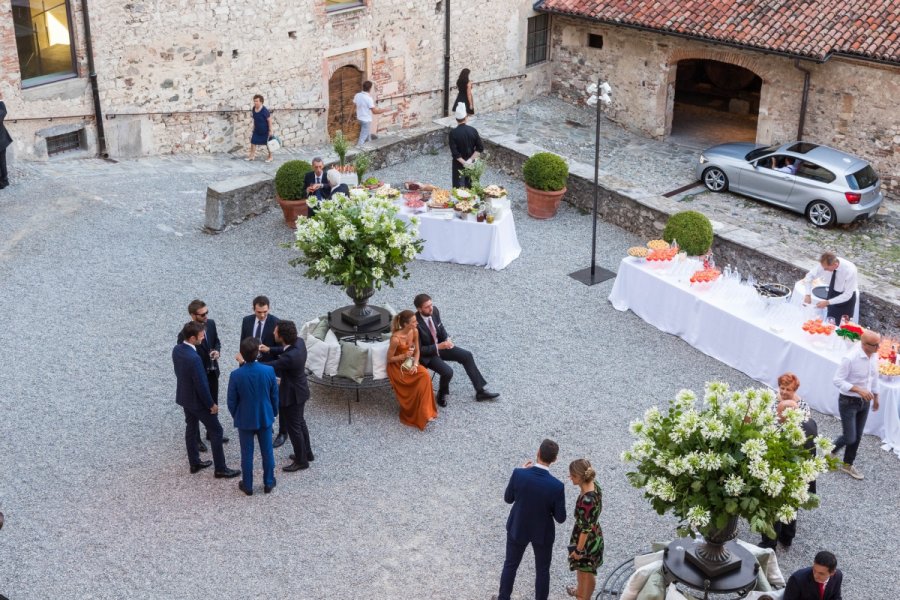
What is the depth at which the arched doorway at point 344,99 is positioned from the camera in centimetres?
2128

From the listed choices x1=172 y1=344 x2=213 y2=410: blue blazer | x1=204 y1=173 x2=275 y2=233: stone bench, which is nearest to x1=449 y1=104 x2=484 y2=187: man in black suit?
x1=204 y1=173 x2=275 y2=233: stone bench

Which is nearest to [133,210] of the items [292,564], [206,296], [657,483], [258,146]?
[206,296]

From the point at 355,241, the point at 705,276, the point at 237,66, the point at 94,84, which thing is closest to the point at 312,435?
the point at 355,241

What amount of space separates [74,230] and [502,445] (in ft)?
23.4

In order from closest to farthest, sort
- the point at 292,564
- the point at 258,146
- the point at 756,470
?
1. the point at 756,470
2. the point at 292,564
3. the point at 258,146

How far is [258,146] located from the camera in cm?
2030

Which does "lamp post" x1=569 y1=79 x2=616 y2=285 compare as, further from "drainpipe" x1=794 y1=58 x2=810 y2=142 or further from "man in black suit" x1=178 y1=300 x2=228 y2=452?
"drainpipe" x1=794 y1=58 x2=810 y2=142

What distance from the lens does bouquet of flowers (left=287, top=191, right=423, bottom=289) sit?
10.9m

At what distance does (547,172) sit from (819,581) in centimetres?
903

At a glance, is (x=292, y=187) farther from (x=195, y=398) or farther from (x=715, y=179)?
(x=715, y=179)

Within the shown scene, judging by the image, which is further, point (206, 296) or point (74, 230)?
point (74, 230)

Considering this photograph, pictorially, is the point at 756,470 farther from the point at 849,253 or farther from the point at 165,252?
the point at 849,253

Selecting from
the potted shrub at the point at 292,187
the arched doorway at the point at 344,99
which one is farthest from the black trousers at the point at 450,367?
the arched doorway at the point at 344,99

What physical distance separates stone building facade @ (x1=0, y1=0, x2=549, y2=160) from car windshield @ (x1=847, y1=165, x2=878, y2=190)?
26.3ft
